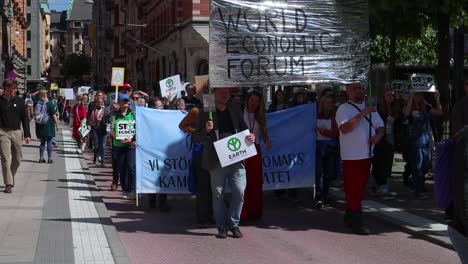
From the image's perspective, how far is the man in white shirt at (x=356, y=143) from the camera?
918 cm

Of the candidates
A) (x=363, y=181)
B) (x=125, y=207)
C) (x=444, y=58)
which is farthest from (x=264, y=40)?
(x=444, y=58)

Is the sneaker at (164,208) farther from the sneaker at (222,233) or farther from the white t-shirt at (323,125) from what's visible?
the white t-shirt at (323,125)

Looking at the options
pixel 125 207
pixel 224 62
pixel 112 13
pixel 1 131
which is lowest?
pixel 125 207

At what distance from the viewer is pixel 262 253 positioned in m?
8.20

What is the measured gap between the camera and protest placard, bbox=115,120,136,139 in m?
12.4

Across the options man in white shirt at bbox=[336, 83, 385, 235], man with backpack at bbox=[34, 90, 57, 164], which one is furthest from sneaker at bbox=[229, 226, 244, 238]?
man with backpack at bbox=[34, 90, 57, 164]

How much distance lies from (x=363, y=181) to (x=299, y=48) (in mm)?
1808

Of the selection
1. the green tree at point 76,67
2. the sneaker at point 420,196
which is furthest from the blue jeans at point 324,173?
the green tree at point 76,67

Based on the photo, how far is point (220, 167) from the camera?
8.98 metres

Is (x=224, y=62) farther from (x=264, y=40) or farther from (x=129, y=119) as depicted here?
(x=129, y=119)

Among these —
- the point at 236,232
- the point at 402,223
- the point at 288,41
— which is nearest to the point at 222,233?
the point at 236,232

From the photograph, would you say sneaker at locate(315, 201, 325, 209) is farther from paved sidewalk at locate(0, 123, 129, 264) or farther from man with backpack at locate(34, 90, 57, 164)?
man with backpack at locate(34, 90, 57, 164)

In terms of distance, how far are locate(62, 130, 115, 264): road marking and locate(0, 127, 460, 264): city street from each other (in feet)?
0.03

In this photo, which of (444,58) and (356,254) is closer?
(356,254)
